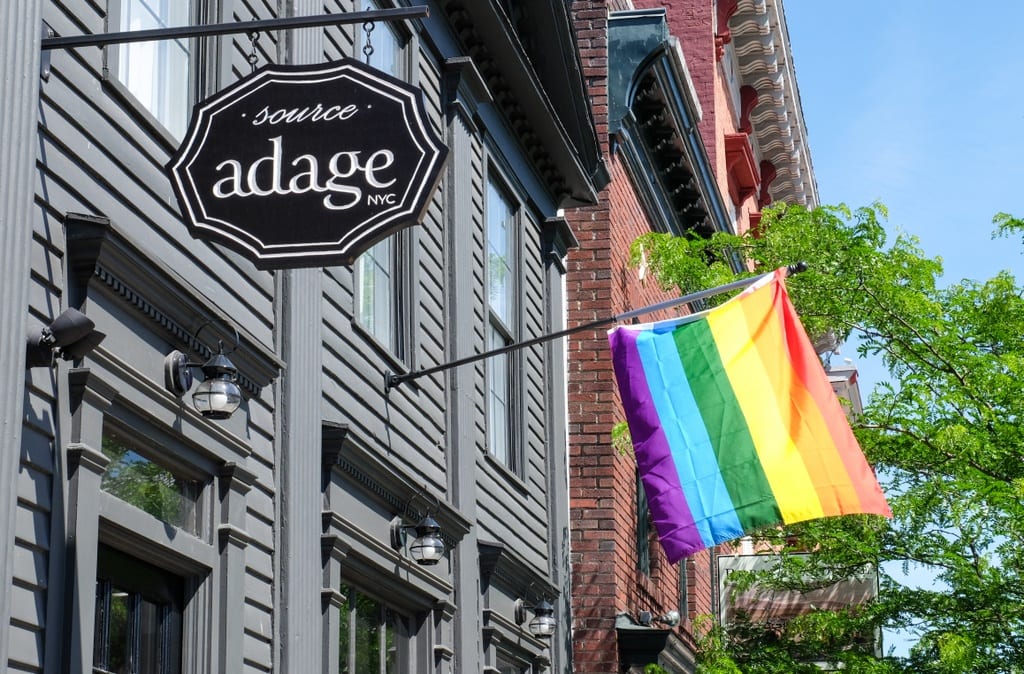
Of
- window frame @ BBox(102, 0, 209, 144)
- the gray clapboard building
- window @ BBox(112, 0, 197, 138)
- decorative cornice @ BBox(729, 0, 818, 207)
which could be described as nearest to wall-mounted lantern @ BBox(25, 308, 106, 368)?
the gray clapboard building

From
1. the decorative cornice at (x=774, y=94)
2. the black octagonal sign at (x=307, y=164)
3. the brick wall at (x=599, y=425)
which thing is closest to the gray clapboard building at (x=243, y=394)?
the black octagonal sign at (x=307, y=164)

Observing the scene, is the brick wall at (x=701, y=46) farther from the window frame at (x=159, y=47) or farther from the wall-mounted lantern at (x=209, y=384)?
the wall-mounted lantern at (x=209, y=384)

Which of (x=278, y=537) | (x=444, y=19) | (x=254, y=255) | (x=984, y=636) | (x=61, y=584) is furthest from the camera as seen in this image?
(x=984, y=636)

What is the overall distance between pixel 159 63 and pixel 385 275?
343cm

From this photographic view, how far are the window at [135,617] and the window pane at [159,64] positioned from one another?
228cm

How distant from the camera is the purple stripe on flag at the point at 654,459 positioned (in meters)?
11.0

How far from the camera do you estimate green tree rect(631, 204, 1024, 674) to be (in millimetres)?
15828

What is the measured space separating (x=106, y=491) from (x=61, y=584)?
24.3 inches

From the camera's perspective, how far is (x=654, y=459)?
442 inches

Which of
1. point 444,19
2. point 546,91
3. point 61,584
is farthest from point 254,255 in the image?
point 546,91

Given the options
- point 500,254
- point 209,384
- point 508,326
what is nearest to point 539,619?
point 508,326

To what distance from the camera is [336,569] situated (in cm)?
962

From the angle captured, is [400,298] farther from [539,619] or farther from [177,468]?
[177,468]

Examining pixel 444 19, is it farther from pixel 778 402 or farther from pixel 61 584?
pixel 61 584
